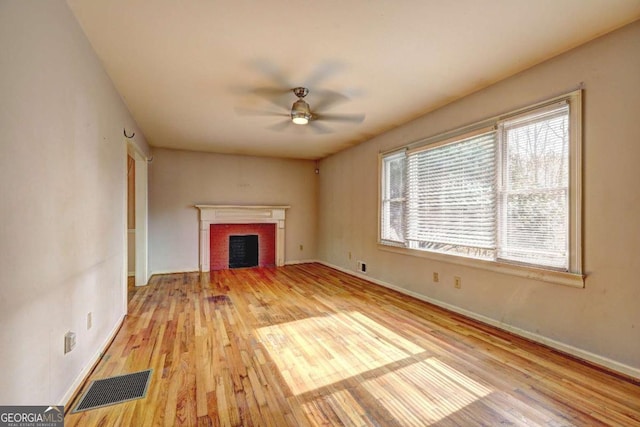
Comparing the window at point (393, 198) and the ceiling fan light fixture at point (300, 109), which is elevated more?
the ceiling fan light fixture at point (300, 109)

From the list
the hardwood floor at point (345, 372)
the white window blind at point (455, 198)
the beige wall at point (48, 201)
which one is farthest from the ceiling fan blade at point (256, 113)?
the hardwood floor at point (345, 372)

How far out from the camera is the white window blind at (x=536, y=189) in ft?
7.96

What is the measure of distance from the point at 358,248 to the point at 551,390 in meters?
3.52

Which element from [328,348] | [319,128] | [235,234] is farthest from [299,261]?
[328,348]

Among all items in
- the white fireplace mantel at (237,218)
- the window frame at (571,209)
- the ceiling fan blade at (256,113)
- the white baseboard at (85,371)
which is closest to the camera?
the white baseboard at (85,371)

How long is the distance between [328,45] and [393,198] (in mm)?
2647

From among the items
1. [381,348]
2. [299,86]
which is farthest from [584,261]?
[299,86]

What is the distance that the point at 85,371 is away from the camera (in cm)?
205

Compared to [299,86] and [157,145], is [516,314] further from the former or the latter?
[157,145]

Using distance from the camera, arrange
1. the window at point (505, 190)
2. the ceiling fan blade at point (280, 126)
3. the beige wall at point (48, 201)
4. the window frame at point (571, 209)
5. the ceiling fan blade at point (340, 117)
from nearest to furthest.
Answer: the beige wall at point (48, 201), the window frame at point (571, 209), the window at point (505, 190), the ceiling fan blade at point (340, 117), the ceiling fan blade at point (280, 126)

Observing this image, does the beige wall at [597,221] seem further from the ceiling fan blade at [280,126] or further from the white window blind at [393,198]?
the ceiling fan blade at [280,126]

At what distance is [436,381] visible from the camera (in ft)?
6.57

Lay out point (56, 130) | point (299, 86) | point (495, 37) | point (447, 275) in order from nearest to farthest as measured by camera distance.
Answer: point (56, 130), point (495, 37), point (299, 86), point (447, 275)

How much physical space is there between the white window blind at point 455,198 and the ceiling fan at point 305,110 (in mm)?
1146
